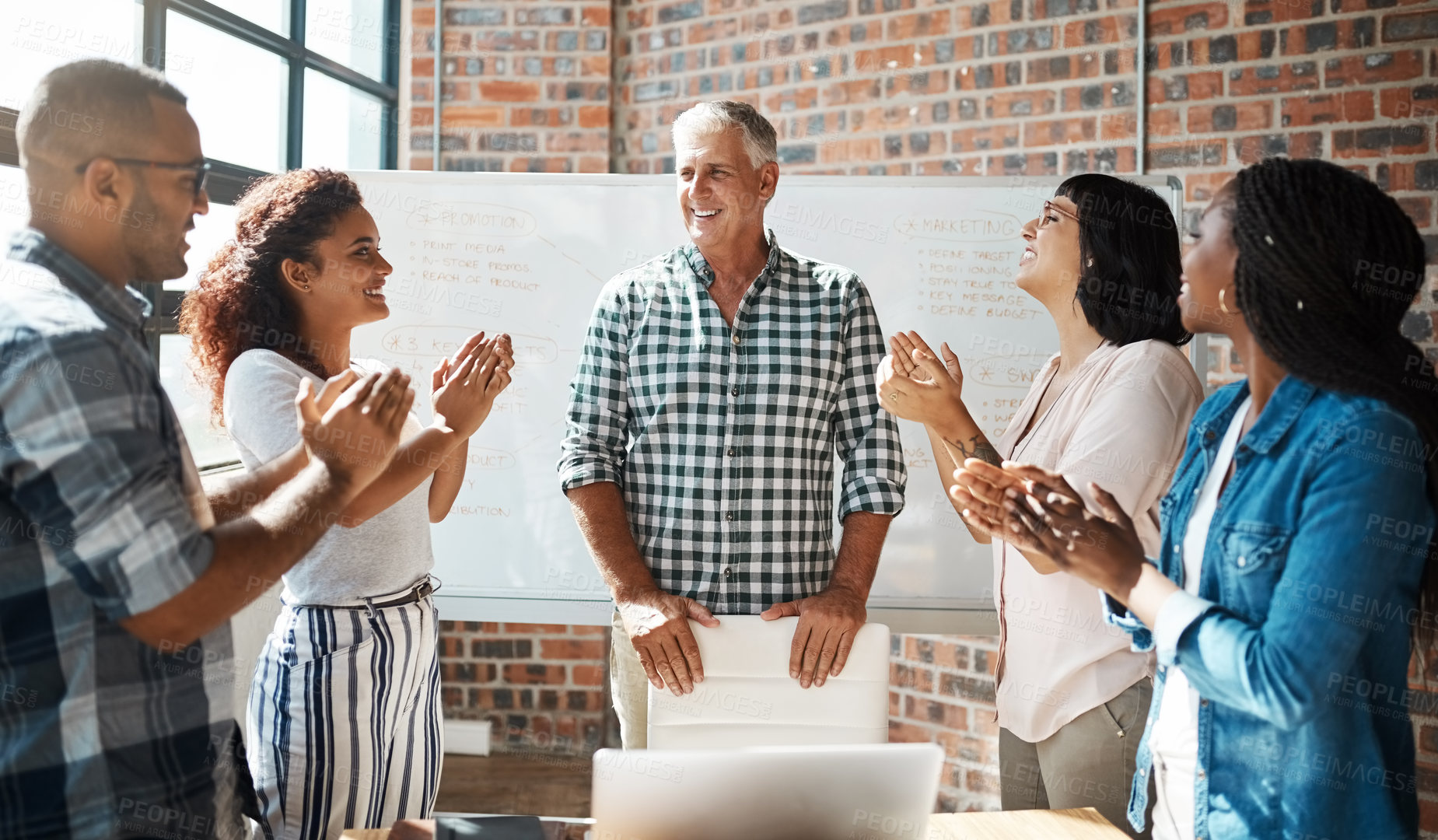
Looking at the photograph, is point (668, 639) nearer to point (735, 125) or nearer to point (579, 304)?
point (735, 125)

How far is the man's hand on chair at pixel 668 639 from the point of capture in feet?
5.82

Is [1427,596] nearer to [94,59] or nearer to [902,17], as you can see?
[94,59]

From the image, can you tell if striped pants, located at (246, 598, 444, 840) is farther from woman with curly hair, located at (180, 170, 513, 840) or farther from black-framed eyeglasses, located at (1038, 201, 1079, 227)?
black-framed eyeglasses, located at (1038, 201, 1079, 227)

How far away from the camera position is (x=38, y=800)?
110 centimetres

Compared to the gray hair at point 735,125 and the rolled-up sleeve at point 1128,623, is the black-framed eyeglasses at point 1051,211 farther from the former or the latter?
the rolled-up sleeve at point 1128,623

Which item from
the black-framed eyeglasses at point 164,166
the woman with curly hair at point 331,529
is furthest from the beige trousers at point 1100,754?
the black-framed eyeglasses at point 164,166

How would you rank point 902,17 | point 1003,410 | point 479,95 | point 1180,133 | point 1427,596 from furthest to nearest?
1. point 479,95
2. point 902,17
3. point 1180,133
4. point 1003,410
5. point 1427,596

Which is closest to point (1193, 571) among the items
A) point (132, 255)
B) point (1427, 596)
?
point (1427, 596)

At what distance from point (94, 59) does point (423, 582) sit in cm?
98

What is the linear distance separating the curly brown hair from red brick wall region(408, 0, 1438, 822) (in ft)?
6.25

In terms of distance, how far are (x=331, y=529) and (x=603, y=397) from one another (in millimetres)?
556

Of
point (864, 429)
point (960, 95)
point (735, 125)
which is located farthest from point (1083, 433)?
point (960, 95)

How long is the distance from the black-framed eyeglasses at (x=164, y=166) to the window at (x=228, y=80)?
2.91 ft

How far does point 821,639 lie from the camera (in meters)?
1.80
